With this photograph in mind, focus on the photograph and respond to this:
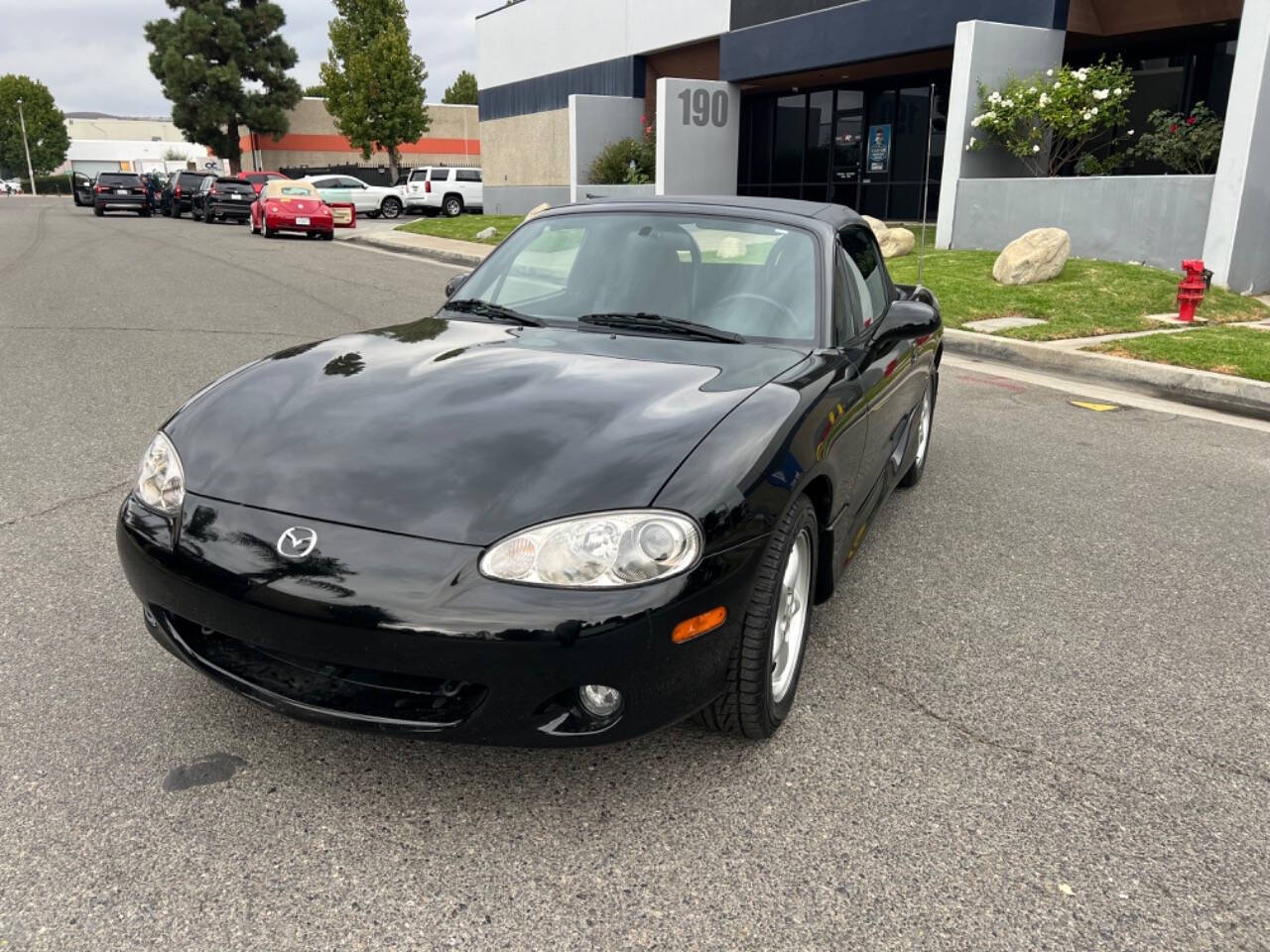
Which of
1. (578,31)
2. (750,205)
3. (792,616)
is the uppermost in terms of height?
(578,31)

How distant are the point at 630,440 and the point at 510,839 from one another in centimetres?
104

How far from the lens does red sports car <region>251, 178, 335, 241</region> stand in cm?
A: 2558

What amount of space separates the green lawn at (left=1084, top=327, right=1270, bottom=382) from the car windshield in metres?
6.31

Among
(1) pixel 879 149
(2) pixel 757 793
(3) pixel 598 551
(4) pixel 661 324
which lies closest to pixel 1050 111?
(1) pixel 879 149

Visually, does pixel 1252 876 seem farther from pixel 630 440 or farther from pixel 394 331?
pixel 394 331

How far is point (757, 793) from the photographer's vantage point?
2648 millimetres

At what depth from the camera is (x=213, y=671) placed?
2562 millimetres

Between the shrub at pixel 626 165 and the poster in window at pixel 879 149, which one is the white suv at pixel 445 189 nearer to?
the shrub at pixel 626 165

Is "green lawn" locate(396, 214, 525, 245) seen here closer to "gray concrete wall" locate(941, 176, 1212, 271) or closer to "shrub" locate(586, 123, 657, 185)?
"shrub" locate(586, 123, 657, 185)

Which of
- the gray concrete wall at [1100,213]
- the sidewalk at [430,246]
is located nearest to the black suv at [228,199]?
the sidewalk at [430,246]

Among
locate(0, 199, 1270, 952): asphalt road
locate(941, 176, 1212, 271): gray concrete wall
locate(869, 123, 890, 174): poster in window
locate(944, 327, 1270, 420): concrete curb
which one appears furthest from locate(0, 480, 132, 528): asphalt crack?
locate(869, 123, 890, 174): poster in window

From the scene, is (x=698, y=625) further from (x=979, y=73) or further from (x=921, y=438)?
(x=979, y=73)

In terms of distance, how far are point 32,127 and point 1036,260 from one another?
118739mm

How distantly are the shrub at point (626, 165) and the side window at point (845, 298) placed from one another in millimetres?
23622
